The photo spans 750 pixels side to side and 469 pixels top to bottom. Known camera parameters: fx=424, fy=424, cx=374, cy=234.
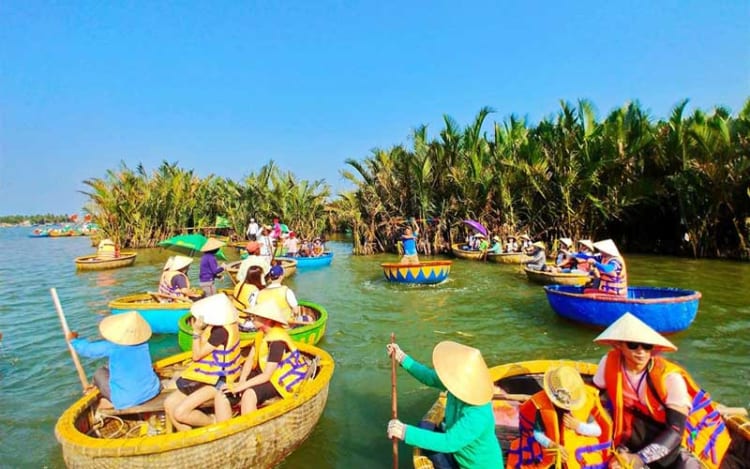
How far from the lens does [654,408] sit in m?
3.18

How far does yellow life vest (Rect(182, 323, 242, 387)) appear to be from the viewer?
14.0ft

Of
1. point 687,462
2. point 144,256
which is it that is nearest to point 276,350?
point 687,462

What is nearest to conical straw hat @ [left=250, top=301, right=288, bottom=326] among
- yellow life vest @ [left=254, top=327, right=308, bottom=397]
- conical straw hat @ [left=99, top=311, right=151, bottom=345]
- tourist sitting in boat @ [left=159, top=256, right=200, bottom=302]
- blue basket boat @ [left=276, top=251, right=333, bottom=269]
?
yellow life vest @ [left=254, top=327, right=308, bottom=397]

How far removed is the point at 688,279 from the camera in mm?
13375

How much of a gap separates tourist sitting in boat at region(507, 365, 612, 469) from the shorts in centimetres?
312

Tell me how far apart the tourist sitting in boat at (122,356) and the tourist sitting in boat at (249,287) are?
2.49m

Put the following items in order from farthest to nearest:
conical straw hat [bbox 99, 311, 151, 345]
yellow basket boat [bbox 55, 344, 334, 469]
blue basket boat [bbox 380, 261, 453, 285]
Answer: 1. blue basket boat [bbox 380, 261, 453, 285]
2. conical straw hat [bbox 99, 311, 151, 345]
3. yellow basket boat [bbox 55, 344, 334, 469]

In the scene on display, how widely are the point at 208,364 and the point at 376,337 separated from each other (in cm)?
471

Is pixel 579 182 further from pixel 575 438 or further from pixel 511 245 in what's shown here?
pixel 575 438

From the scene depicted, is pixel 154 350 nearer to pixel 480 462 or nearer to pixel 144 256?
pixel 480 462

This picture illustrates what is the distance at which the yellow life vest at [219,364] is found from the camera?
168 inches

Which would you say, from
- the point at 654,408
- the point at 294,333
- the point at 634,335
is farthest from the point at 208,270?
the point at 654,408

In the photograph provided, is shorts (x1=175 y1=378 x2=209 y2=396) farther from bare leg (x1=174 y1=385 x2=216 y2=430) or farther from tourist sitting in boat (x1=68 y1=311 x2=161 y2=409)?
tourist sitting in boat (x1=68 y1=311 x2=161 y2=409)

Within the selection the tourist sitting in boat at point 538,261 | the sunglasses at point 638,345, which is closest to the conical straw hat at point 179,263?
the sunglasses at point 638,345
